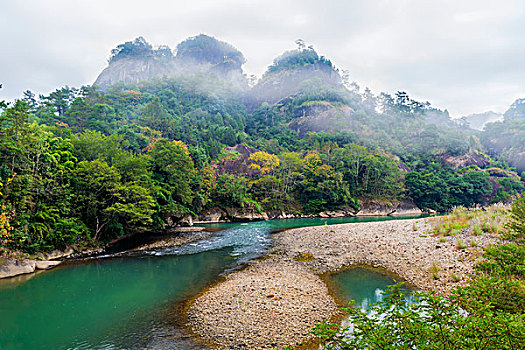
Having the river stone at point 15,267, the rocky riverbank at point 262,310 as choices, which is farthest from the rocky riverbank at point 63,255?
the rocky riverbank at point 262,310

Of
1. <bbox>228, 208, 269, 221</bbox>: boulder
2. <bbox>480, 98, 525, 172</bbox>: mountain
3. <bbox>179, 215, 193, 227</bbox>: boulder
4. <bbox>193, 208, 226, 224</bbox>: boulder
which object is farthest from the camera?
<bbox>480, 98, 525, 172</bbox>: mountain

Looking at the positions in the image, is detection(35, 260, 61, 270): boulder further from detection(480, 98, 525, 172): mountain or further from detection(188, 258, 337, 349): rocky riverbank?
detection(480, 98, 525, 172): mountain

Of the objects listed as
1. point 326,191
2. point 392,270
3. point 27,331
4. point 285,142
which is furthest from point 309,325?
point 285,142

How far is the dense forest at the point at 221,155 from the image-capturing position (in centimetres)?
1663

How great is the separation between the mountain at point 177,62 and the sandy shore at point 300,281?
107m

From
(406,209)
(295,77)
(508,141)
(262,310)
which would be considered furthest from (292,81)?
(262,310)

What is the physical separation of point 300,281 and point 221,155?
43.1 metres

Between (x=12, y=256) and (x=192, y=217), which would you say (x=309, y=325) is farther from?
(x=192, y=217)

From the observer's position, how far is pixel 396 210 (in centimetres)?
5094

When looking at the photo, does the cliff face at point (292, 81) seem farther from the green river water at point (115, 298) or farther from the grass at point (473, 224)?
the green river water at point (115, 298)

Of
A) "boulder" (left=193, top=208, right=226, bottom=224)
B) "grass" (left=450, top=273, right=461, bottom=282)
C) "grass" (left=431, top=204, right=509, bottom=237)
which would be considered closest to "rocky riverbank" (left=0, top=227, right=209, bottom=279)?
"boulder" (left=193, top=208, right=226, bottom=224)

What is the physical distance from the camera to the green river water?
326 inches

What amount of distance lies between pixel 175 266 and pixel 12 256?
890cm

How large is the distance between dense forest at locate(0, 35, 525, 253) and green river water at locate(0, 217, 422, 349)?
4065 millimetres
